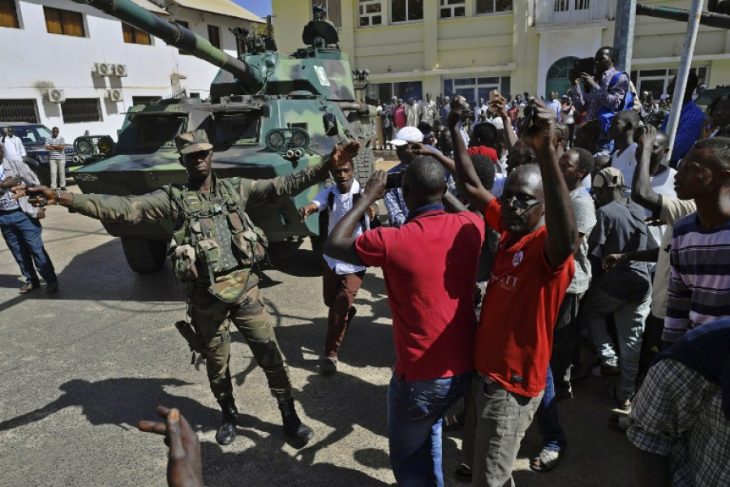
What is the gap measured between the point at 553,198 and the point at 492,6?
2240cm

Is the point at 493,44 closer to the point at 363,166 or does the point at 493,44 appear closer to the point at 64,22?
the point at 64,22

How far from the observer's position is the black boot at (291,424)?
3.26 metres

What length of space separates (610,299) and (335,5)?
2310 centimetres

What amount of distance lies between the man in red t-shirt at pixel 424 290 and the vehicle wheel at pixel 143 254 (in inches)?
202

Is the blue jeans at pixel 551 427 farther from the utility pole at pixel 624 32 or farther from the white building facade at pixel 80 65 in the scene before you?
the white building facade at pixel 80 65

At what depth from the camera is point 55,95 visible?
17.9 m

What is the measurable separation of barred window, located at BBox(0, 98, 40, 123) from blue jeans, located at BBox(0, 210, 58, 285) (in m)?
13.4

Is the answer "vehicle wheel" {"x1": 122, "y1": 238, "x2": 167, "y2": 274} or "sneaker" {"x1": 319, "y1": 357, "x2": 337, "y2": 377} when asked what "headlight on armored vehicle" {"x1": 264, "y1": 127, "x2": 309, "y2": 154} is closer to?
"vehicle wheel" {"x1": 122, "y1": 238, "x2": 167, "y2": 274}

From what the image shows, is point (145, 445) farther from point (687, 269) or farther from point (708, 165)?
point (708, 165)

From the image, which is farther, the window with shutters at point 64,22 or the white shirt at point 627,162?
the window with shutters at point 64,22

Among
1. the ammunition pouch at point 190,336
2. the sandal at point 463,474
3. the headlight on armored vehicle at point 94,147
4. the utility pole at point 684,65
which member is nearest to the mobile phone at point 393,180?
the sandal at point 463,474

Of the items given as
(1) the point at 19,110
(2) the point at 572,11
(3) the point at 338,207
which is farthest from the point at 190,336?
(2) the point at 572,11

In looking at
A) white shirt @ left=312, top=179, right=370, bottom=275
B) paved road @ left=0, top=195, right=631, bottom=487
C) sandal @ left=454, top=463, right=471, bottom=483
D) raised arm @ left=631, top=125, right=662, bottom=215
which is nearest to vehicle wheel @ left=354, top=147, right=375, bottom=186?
paved road @ left=0, top=195, right=631, bottom=487

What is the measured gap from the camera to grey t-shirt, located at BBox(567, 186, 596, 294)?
111 inches
